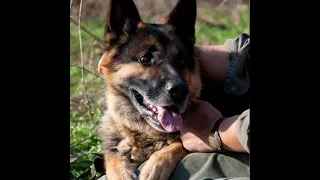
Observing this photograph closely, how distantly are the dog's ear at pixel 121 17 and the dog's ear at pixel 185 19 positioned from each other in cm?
27

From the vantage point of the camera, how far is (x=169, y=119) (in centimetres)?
394

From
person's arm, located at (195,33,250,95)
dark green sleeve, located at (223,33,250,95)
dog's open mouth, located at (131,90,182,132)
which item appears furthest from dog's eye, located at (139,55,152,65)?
dark green sleeve, located at (223,33,250,95)

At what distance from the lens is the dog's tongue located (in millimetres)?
3893

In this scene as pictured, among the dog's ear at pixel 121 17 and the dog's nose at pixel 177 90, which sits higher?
the dog's ear at pixel 121 17

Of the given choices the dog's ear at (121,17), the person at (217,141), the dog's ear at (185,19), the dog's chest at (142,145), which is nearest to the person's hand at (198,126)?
the person at (217,141)

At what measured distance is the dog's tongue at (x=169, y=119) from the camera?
3893 mm

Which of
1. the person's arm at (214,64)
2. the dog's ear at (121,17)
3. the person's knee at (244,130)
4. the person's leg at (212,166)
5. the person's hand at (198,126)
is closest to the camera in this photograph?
the person's knee at (244,130)

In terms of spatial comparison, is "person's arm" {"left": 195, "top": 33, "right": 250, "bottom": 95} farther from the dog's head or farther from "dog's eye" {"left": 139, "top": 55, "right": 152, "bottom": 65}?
"dog's eye" {"left": 139, "top": 55, "right": 152, "bottom": 65}

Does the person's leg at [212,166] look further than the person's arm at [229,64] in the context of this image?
No

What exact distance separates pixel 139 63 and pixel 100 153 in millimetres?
1233

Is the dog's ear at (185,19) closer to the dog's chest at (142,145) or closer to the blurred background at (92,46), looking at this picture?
the dog's chest at (142,145)
